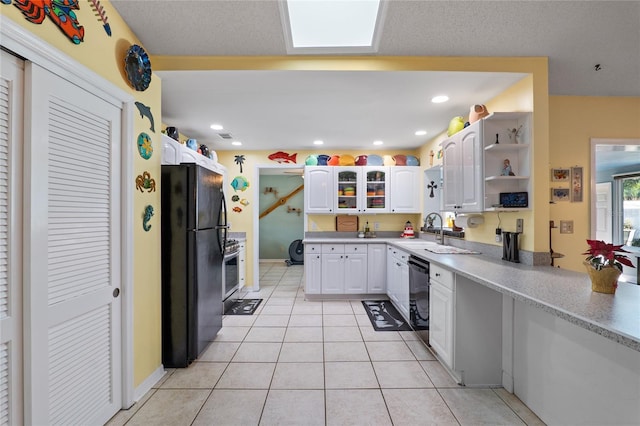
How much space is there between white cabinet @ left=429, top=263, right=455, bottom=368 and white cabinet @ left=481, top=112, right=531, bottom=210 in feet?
2.44

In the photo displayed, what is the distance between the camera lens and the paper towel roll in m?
3.06

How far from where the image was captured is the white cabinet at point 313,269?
14.2 feet

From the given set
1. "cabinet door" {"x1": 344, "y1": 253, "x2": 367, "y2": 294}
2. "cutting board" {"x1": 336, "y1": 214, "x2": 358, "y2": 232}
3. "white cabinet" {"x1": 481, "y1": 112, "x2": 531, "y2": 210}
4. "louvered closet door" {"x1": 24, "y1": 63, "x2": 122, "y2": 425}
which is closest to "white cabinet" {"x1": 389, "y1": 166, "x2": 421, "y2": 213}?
"cutting board" {"x1": 336, "y1": 214, "x2": 358, "y2": 232}

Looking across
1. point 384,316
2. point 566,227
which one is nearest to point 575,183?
point 566,227

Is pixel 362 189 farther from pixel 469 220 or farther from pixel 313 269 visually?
pixel 469 220

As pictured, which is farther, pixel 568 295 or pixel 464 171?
pixel 464 171

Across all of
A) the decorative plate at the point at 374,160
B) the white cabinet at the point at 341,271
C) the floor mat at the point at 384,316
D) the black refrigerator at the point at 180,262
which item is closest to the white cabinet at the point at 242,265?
the white cabinet at the point at 341,271

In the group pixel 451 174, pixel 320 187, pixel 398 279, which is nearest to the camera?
pixel 451 174

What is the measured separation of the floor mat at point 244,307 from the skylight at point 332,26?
3.14 m

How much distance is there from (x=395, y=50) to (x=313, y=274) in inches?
123

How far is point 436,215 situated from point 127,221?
12.7 ft

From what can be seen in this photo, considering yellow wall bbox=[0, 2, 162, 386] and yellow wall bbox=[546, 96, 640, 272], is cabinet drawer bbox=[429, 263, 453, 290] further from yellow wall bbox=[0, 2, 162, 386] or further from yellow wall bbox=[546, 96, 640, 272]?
yellow wall bbox=[0, 2, 162, 386]

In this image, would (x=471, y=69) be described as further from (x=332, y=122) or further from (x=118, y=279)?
(x=118, y=279)

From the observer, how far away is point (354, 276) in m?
4.34
